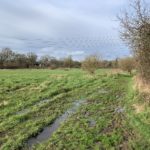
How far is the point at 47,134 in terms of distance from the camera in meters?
15.1

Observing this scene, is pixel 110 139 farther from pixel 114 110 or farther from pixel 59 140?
pixel 114 110

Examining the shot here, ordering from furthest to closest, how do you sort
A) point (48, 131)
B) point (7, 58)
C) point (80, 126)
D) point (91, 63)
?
point (7, 58) < point (91, 63) < point (80, 126) < point (48, 131)

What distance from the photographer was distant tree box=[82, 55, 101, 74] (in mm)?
65500

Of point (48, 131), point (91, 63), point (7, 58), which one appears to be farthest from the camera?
point (7, 58)

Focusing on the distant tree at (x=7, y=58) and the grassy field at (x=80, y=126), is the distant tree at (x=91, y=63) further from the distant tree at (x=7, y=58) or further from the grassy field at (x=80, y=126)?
the distant tree at (x=7, y=58)

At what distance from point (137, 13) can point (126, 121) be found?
7.18 metres

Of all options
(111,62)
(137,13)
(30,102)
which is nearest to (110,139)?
(137,13)

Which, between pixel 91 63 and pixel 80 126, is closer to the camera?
pixel 80 126

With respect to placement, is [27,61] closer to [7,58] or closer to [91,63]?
[7,58]

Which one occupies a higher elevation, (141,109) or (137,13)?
(137,13)

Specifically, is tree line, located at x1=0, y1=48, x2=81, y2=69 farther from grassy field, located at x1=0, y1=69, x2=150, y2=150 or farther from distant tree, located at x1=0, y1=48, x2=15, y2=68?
grassy field, located at x1=0, y1=69, x2=150, y2=150

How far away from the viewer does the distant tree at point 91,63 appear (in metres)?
65.5

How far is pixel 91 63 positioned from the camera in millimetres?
65500

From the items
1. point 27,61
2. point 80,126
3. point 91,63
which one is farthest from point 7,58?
point 80,126
